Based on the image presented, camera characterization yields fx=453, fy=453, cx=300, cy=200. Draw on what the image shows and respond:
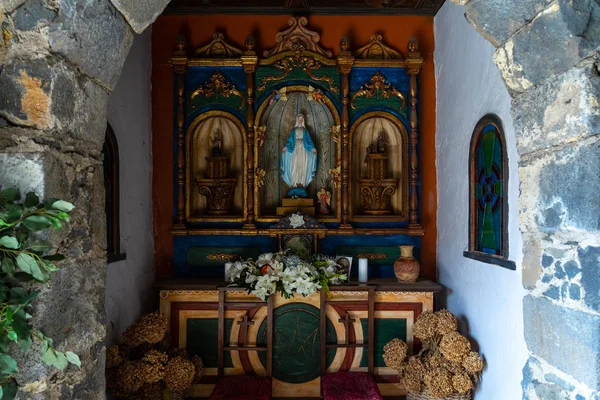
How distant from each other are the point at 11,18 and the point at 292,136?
2995 millimetres

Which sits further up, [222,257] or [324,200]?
[324,200]

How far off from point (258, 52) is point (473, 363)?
3.23m

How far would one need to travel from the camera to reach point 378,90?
14.2 feet

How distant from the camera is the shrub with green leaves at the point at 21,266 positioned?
1170 mm

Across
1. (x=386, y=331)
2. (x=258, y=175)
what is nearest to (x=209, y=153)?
(x=258, y=175)

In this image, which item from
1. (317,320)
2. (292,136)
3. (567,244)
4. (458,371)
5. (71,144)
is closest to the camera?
(71,144)

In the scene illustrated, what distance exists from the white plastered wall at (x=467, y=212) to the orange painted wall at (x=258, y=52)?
11 cm

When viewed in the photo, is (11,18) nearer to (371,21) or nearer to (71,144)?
(71,144)

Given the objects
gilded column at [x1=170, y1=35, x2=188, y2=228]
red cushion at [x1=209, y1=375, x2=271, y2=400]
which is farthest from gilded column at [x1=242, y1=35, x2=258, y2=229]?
red cushion at [x1=209, y1=375, x2=271, y2=400]

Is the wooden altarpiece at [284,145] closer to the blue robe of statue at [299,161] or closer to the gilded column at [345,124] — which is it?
the gilded column at [345,124]

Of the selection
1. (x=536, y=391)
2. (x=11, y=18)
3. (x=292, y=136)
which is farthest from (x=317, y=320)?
(x=11, y=18)

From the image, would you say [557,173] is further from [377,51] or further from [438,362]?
[377,51]

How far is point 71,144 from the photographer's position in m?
1.52

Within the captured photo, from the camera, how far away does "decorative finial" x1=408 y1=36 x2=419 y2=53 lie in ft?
13.7
